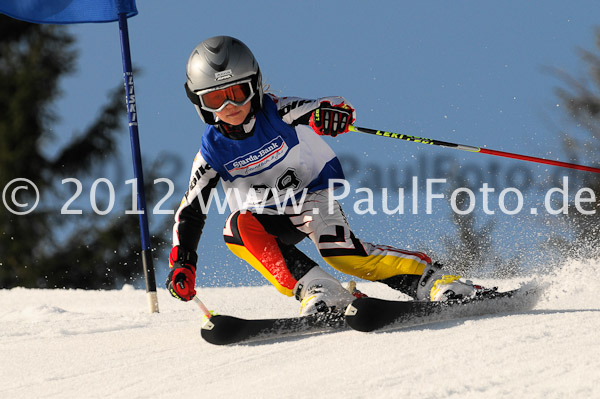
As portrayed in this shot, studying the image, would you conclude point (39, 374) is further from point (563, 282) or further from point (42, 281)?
A: point (42, 281)

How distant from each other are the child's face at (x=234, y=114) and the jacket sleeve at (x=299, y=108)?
229mm

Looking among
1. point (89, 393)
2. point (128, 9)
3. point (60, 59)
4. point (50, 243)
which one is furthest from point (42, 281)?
point (89, 393)

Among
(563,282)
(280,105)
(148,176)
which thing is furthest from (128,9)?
(148,176)

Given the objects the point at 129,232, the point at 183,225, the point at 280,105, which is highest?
the point at 280,105

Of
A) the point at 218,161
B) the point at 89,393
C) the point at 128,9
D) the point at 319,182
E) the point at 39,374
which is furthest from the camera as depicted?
the point at 128,9

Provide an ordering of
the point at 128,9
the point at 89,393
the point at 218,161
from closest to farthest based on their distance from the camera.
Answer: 1. the point at 89,393
2. the point at 218,161
3. the point at 128,9

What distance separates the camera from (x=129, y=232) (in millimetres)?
13883

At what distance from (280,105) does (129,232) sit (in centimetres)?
1083

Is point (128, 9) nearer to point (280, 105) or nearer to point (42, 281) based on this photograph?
point (280, 105)

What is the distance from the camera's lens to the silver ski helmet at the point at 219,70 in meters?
3.39

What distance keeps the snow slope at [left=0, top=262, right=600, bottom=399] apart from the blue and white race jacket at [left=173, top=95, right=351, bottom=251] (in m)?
0.72

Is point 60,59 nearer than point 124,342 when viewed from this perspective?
No

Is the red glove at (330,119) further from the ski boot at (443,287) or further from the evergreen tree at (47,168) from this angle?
the evergreen tree at (47,168)

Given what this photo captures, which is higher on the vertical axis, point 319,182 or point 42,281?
point 319,182
